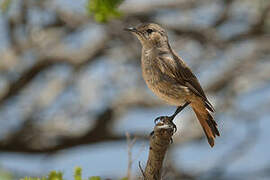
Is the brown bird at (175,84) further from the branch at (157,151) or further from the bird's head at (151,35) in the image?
the branch at (157,151)

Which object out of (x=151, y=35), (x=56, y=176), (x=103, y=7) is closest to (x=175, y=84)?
(x=151, y=35)

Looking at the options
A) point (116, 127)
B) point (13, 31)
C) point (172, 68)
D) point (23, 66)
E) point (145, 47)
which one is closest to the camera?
point (172, 68)

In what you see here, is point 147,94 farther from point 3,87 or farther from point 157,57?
point 157,57

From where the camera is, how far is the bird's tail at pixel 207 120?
13.6 ft

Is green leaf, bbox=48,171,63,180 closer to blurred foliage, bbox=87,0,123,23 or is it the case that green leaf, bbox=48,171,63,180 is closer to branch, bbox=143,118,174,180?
branch, bbox=143,118,174,180

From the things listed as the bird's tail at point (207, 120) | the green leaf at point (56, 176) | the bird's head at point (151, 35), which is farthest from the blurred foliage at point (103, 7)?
the green leaf at point (56, 176)

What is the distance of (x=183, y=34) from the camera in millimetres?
8117

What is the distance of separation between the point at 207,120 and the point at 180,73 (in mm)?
430

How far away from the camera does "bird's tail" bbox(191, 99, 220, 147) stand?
163 inches

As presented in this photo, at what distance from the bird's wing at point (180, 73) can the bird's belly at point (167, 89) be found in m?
0.05

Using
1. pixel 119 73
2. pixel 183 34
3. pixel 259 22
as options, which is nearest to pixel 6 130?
pixel 119 73

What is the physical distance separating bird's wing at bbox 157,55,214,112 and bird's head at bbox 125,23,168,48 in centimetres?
31

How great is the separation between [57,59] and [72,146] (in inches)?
56.1

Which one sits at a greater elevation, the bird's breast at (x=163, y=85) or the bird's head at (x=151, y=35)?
the bird's head at (x=151, y=35)
